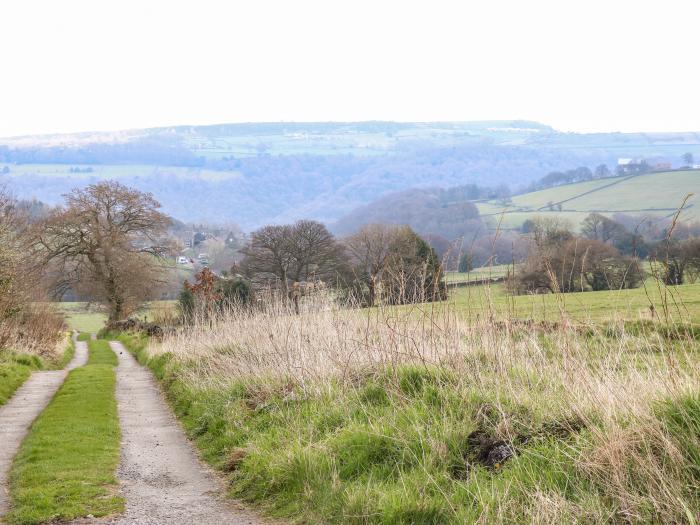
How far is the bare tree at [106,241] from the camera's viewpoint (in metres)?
54.6

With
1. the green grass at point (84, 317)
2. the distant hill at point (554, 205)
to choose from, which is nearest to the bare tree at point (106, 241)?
the green grass at point (84, 317)

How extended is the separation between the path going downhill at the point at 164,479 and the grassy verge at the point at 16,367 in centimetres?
511

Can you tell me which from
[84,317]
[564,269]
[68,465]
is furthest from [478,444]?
[84,317]

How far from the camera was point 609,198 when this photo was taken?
444 ft

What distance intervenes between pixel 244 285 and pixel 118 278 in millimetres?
19222

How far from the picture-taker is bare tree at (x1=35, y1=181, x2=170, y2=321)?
179 ft

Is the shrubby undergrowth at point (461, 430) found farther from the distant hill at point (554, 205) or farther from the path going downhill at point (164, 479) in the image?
the distant hill at point (554, 205)

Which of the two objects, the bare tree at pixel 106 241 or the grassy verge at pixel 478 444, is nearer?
the grassy verge at pixel 478 444

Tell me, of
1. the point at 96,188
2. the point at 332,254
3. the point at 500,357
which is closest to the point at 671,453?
the point at 500,357

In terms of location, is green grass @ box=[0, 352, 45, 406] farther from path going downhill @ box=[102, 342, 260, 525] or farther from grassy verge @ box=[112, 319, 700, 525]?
grassy verge @ box=[112, 319, 700, 525]

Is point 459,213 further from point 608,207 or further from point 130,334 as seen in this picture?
point 130,334

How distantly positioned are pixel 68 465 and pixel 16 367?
14.9 metres

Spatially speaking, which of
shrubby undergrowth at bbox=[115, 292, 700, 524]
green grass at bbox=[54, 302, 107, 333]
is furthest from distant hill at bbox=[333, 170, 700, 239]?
shrubby undergrowth at bbox=[115, 292, 700, 524]

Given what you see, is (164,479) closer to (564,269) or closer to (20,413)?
(20,413)
